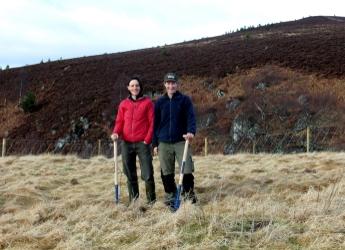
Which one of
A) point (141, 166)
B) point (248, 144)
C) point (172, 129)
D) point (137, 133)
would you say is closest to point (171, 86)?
point (172, 129)

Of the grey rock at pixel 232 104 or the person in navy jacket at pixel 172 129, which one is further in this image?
the grey rock at pixel 232 104

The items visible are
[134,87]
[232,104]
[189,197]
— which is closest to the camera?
[189,197]

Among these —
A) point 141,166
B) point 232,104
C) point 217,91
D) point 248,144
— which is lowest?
point 248,144

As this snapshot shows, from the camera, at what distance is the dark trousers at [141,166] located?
6262 mm

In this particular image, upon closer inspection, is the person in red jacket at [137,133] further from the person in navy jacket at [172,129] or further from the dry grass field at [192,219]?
the dry grass field at [192,219]

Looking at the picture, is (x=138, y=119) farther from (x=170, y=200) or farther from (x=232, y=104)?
(x=232, y=104)

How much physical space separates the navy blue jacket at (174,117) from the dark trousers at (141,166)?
0.87 ft

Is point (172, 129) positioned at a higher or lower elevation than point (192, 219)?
higher

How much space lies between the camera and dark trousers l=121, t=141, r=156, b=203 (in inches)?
247

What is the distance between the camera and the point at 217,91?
29.9 m

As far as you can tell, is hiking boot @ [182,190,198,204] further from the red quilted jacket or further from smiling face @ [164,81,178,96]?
smiling face @ [164,81,178,96]

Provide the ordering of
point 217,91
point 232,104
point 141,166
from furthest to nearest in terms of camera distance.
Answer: point 217,91
point 232,104
point 141,166

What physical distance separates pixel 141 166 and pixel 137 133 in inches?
17.1

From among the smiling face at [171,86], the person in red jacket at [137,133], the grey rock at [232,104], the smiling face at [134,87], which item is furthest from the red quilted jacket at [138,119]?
the grey rock at [232,104]
